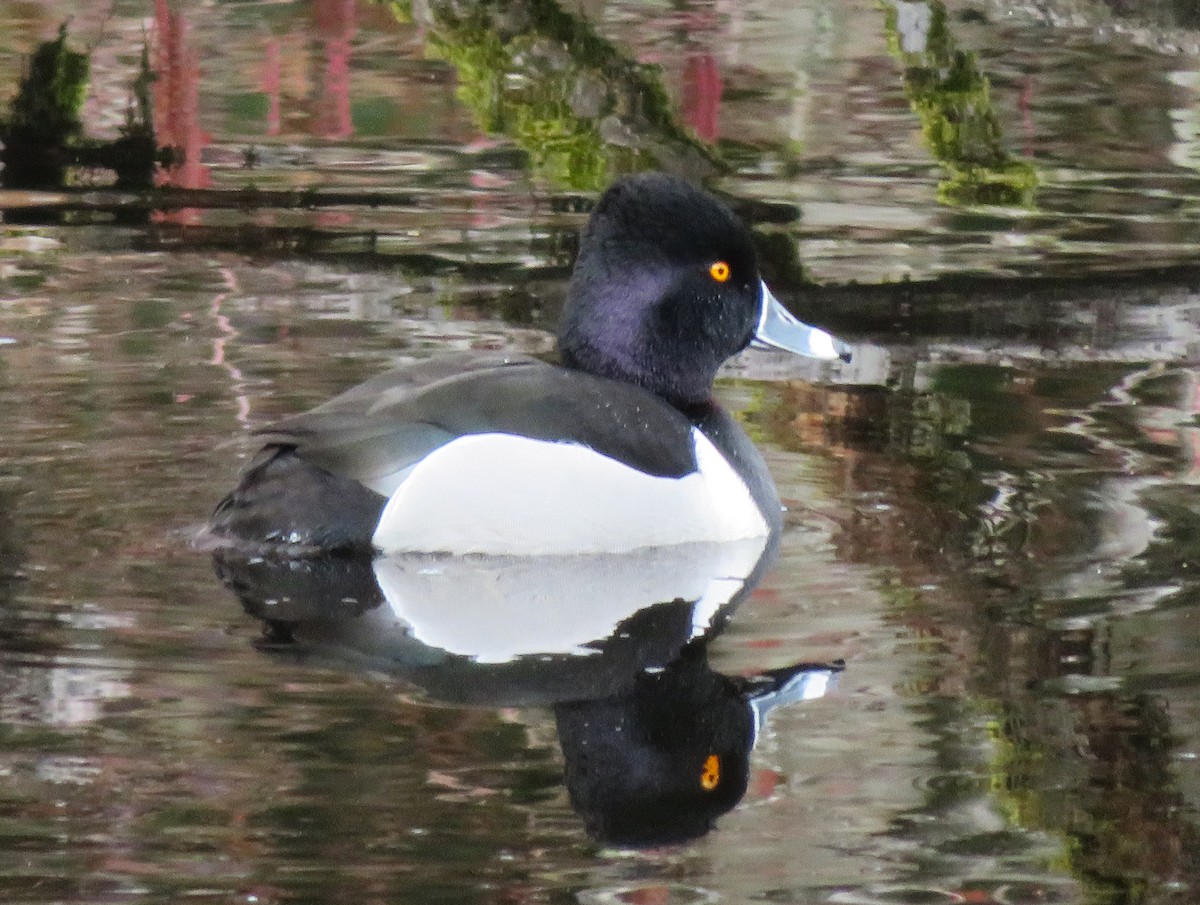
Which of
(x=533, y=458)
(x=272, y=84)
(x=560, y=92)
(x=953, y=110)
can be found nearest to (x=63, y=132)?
(x=272, y=84)

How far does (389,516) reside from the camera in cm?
677

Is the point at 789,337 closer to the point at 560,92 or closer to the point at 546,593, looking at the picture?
the point at 546,593

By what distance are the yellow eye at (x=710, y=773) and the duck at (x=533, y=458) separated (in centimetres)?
162

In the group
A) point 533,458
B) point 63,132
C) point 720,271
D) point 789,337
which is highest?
point 720,271

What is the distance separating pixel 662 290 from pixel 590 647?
158 centimetres

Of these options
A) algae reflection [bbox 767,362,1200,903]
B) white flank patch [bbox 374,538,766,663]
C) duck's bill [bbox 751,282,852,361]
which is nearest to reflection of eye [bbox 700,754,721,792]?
algae reflection [bbox 767,362,1200,903]

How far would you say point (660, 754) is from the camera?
5.32m

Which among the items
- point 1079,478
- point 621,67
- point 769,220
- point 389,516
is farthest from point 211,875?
point 621,67

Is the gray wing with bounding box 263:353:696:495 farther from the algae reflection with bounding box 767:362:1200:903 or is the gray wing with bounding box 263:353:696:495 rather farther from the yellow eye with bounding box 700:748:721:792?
the yellow eye with bounding box 700:748:721:792

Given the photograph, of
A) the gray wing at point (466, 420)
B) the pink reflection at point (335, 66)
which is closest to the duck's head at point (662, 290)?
the gray wing at point (466, 420)

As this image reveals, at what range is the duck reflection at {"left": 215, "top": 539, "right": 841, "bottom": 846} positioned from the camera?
16.9 feet

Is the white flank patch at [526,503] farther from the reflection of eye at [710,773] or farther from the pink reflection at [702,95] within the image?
the pink reflection at [702,95]

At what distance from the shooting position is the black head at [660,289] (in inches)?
283

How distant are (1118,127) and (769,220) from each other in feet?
9.47
